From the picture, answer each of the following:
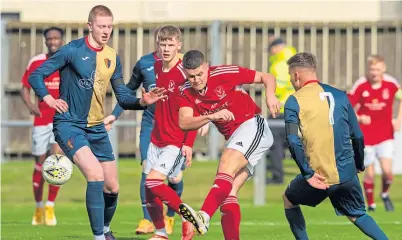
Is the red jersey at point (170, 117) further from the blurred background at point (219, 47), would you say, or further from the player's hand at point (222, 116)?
the blurred background at point (219, 47)

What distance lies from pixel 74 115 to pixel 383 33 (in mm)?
12065

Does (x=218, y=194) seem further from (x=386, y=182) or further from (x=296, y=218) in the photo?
(x=386, y=182)

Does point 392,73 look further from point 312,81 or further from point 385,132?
point 312,81

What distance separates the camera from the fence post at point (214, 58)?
2180 cm

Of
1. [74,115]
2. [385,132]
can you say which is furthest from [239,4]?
[74,115]

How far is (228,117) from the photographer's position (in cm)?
1091

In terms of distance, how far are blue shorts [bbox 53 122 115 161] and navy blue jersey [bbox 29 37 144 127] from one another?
2.5 inches

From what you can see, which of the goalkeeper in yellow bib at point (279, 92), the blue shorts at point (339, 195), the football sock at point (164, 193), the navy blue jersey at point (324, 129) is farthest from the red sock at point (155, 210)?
the goalkeeper in yellow bib at point (279, 92)

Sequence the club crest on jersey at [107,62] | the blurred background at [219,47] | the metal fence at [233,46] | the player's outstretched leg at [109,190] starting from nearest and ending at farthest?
the club crest on jersey at [107,62] → the player's outstretched leg at [109,190] → the blurred background at [219,47] → the metal fence at [233,46]

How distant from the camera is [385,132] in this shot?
17.5 metres

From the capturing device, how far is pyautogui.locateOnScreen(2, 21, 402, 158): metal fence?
2253 centimetres

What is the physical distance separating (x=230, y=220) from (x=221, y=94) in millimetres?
1146

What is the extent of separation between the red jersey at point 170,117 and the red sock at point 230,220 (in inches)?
52.4

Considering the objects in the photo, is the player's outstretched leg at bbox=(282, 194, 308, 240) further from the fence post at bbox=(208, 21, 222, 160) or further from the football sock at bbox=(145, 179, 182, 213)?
the fence post at bbox=(208, 21, 222, 160)
